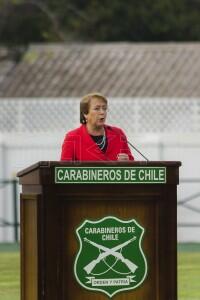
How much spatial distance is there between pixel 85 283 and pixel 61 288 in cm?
15

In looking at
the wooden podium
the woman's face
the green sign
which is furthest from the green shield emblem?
the woman's face

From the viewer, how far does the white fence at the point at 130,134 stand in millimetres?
23047

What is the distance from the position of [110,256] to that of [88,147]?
49.8 inches

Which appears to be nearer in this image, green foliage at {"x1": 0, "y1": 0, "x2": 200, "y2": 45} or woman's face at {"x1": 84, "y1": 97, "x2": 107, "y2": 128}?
woman's face at {"x1": 84, "y1": 97, "x2": 107, "y2": 128}

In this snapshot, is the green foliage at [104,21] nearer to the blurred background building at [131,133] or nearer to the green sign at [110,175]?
the blurred background building at [131,133]

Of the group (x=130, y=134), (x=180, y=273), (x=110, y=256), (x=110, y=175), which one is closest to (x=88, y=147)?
(x=110, y=175)

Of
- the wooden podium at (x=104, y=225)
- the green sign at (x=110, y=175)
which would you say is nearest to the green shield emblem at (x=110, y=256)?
the wooden podium at (x=104, y=225)

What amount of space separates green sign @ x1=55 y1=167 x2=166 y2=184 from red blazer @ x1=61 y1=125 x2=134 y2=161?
0.97 metres

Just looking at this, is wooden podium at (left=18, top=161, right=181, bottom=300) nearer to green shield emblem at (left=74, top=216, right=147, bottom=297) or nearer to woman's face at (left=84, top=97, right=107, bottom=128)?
green shield emblem at (left=74, top=216, right=147, bottom=297)

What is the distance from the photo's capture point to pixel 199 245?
838 inches

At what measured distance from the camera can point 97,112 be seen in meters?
9.64

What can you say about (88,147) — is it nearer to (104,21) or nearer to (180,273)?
(180,273)

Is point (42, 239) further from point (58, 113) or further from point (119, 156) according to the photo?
point (58, 113)

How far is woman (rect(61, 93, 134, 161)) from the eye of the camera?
9.61m
